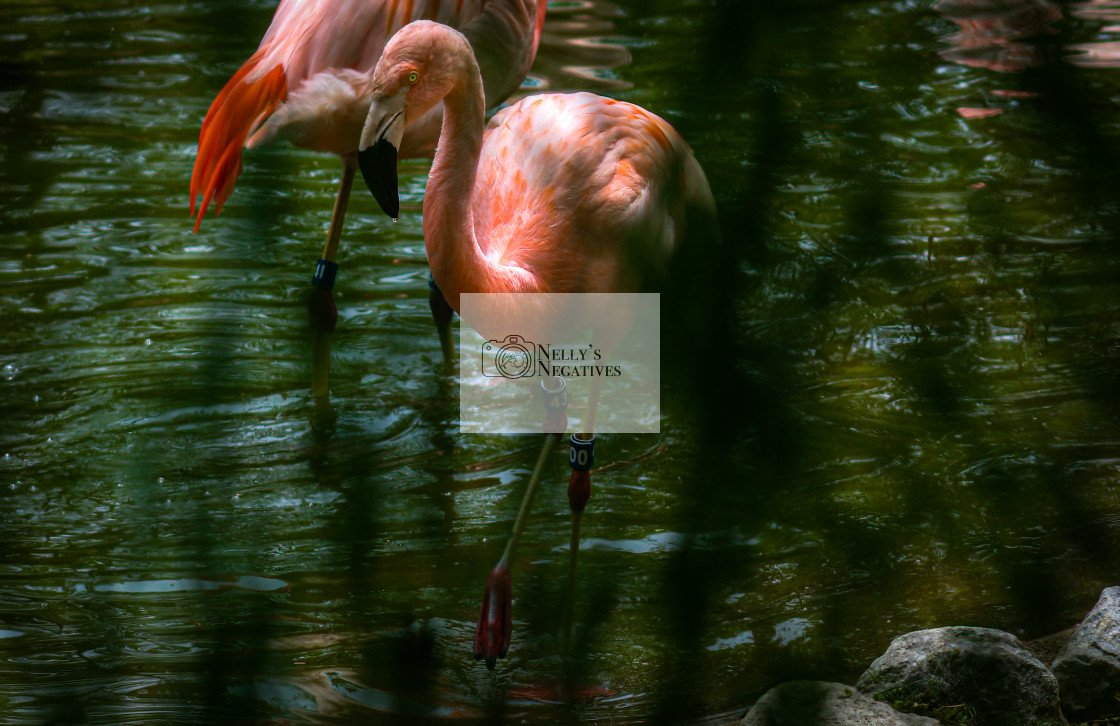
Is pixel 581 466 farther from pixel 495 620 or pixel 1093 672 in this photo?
pixel 1093 672

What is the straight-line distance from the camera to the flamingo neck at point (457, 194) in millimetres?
2797

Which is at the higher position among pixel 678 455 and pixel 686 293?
pixel 686 293

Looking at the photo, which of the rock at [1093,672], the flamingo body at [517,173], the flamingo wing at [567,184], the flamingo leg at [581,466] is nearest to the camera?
the rock at [1093,672]

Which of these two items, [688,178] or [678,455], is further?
[678,455]

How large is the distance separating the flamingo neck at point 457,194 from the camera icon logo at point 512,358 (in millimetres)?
268

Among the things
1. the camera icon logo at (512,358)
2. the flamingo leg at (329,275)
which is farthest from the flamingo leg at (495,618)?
the flamingo leg at (329,275)

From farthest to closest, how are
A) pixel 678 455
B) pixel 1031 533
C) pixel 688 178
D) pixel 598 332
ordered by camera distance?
pixel 678 455 < pixel 1031 533 < pixel 598 332 < pixel 688 178

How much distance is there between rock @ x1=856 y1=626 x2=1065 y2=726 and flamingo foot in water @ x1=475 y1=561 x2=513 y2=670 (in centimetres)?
85

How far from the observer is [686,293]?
3.83 feet

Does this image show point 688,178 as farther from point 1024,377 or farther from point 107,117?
point 107,117

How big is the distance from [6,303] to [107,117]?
6.70 ft

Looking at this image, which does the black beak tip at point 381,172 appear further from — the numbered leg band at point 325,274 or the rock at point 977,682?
the numbered leg band at point 325,274

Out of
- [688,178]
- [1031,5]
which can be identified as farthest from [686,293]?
[1031,5]

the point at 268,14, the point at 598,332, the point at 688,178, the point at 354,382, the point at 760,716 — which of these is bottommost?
the point at 354,382
